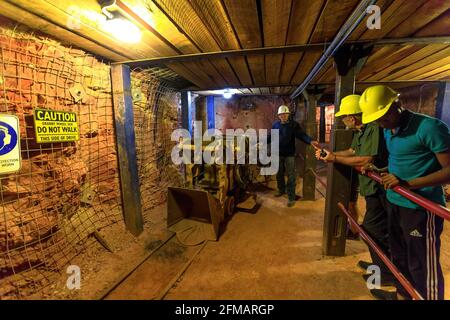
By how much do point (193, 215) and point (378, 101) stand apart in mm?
2927

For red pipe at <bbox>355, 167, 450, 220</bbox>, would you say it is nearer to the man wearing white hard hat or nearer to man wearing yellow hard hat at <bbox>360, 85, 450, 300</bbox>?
man wearing yellow hard hat at <bbox>360, 85, 450, 300</bbox>

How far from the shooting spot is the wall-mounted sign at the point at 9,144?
1766 mm

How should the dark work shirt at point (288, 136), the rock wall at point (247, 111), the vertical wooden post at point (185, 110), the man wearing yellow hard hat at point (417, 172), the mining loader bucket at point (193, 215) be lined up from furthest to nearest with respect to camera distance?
the rock wall at point (247, 111)
the vertical wooden post at point (185, 110)
the dark work shirt at point (288, 136)
the mining loader bucket at point (193, 215)
the man wearing yellow hard hat at point (417, 172)

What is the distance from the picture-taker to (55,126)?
221cm

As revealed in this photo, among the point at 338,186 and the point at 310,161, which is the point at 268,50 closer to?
the point at 338,186

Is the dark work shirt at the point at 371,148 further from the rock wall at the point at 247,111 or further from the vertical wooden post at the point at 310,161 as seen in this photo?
the rock wall at the point at 247,111

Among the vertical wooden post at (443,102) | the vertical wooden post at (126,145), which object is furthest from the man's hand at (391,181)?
the vertical wooden post at (443,102)

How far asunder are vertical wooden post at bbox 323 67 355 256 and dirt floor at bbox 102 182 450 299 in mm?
209

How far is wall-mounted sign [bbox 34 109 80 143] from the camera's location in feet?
6.74

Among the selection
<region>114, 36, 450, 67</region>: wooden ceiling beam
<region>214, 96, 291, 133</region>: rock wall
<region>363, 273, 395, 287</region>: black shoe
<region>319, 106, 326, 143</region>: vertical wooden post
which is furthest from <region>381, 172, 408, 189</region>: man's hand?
<region>319, 106, 326, 143</region>: vertical wooden post

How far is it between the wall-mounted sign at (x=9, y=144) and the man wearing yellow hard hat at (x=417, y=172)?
3.09 meters

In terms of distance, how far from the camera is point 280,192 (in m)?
4.91
